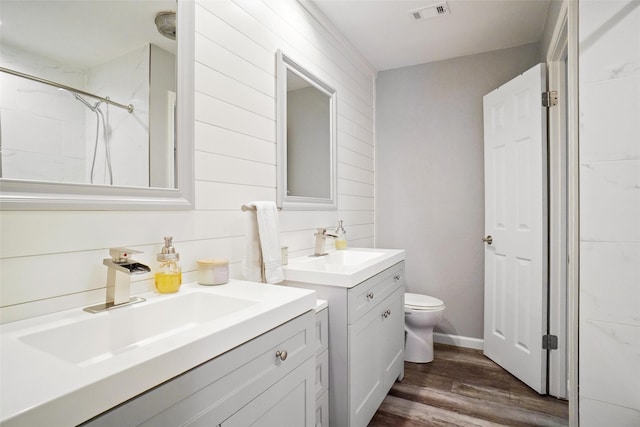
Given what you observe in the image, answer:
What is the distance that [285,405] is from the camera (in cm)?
99

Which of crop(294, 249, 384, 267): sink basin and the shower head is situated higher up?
the shower head

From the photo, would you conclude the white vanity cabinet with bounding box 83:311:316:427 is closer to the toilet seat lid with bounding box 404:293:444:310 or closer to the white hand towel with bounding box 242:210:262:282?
the white hand towel with bounding box 242:210:262:282

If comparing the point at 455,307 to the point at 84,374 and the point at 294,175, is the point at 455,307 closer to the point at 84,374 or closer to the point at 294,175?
the point at 294,175

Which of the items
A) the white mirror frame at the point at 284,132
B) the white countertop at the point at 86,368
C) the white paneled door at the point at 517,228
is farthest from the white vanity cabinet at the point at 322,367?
the white paneled door at the point at 517,228

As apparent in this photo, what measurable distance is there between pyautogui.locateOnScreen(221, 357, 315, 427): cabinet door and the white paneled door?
70.7 inches

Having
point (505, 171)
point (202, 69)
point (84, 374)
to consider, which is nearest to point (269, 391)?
Answer: point (84, 374)

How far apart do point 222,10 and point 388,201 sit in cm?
222

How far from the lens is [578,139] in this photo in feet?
4.31

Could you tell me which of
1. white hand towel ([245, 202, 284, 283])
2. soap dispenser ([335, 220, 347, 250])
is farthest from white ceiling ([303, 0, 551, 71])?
white hand towel ([245, 202, 284, 283])

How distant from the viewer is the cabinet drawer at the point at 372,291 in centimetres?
153

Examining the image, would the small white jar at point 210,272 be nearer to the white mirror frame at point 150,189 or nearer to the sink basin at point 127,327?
the sink basin at point 127,327

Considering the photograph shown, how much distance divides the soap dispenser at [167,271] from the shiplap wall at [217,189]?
0.18 feet

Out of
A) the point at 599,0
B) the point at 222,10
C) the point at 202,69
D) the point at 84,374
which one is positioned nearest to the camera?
the point at 84,374

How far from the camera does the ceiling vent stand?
221 centimetres
